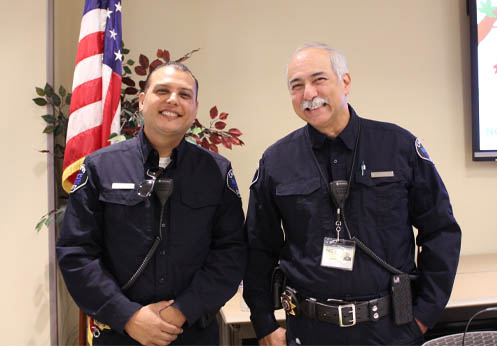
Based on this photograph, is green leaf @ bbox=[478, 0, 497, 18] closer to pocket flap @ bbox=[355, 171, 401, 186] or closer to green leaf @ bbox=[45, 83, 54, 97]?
pocket flap @ bbox=[355, 171, 401, 186]

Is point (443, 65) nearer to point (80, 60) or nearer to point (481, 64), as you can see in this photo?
point (481, 64)

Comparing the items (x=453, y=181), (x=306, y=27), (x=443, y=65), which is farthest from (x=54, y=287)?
(x=443, y=65)

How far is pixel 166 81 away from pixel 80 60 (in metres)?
1.07

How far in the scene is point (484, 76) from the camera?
2.90 metres

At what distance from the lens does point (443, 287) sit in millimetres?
1393

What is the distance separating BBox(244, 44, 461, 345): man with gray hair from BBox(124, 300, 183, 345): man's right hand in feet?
1.31

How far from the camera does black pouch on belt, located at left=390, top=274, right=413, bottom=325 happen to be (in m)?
1.34

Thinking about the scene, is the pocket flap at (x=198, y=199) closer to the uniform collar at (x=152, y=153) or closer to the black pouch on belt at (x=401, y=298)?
the uniform collar at (x=152, y=153)

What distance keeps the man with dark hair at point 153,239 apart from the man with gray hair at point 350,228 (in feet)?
0.86

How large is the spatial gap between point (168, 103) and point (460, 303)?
1.78 metres

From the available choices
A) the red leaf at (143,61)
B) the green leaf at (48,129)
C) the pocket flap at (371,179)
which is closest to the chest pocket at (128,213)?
the pocket flap at (371,179)

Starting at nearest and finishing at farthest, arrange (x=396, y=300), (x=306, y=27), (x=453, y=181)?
(x=396, y=300) → (x=306, y=27) → (x=453, y=181)

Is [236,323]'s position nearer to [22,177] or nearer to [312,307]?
[312,307]

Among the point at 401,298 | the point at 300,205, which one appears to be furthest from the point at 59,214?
the point at 401,298
